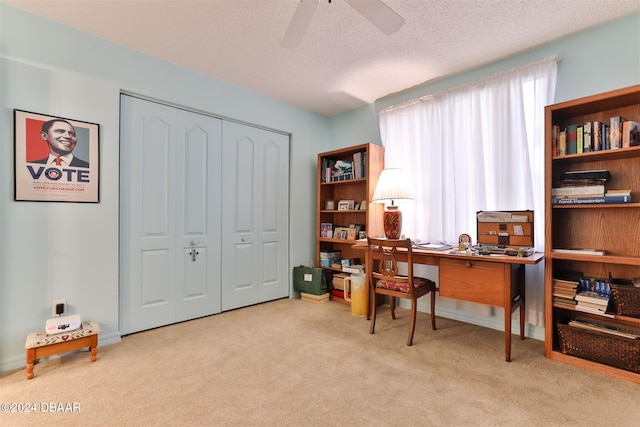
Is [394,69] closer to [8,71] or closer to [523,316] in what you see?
[523,316]

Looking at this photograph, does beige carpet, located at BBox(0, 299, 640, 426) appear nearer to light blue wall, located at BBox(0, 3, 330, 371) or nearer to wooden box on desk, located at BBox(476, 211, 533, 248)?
light blue wall, located at BBox(0, 3, 330, 371)

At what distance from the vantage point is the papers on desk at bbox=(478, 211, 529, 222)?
2496 millimetres

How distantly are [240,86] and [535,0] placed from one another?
2.66m

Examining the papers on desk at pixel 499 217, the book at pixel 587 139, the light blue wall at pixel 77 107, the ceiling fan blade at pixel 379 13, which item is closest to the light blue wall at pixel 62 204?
the light blue wall at pixel 77 107

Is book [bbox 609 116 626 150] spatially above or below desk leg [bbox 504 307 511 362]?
above

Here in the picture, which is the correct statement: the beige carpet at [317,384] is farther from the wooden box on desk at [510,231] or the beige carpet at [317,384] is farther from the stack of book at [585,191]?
the stack of book at [585,191]

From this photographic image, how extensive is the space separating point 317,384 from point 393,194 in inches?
73.6

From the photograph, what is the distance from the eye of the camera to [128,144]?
2.65m

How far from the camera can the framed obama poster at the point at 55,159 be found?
2135 mm

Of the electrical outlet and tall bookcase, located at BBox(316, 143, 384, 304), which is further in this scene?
tall bookcase, located at BBox(316, 143, 384, 304)

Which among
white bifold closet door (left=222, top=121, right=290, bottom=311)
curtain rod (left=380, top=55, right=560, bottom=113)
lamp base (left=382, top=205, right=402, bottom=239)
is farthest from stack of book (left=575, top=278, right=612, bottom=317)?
white bifold closet door (left=222, top=121, right=290, bottom=311)

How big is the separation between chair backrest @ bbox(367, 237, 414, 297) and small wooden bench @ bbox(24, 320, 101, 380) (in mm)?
2152

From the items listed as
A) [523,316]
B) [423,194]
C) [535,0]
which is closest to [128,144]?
[423,194]

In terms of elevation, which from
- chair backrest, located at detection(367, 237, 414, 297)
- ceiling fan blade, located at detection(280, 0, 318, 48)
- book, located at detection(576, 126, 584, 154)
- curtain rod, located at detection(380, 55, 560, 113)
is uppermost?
curtain rod, located at detection(380, 55, 560, 113)
